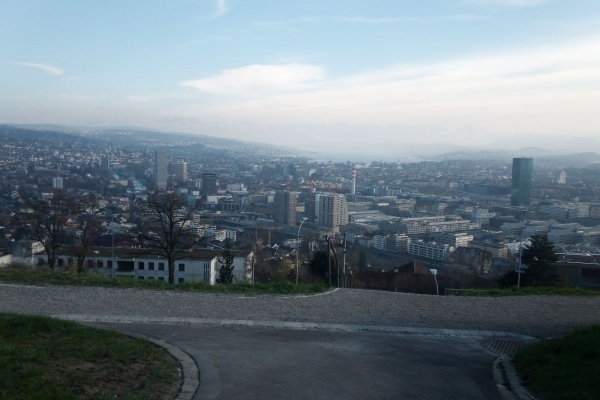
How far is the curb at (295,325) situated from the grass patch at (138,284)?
6.93 ft

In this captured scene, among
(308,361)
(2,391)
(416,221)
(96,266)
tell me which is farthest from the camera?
(416,221)

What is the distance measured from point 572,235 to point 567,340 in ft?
47.5

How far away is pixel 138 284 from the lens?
11.1 meters

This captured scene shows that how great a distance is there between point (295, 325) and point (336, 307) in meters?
1.46

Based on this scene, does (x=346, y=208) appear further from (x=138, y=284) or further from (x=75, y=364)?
(x=75, y=364)

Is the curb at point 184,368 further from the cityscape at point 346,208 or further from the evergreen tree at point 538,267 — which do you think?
the evergreen tree at point 538,267

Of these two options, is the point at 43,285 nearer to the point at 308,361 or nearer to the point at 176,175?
the point at 308,361

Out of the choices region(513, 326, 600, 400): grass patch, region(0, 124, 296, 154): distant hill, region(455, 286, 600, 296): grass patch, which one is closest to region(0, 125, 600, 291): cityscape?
region(455, 286, 600, 296): grass patch

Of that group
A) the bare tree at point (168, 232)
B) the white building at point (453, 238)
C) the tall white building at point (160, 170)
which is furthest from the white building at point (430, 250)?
the tall white building at point (160, 170)

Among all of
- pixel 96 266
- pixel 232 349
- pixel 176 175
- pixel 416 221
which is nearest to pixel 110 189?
pixel 176 175

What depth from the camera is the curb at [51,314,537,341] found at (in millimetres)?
8656

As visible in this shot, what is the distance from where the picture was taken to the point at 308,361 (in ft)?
22.0

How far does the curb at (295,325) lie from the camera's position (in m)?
8.66

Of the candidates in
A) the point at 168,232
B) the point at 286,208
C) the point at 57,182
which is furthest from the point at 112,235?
the point at 57,182
